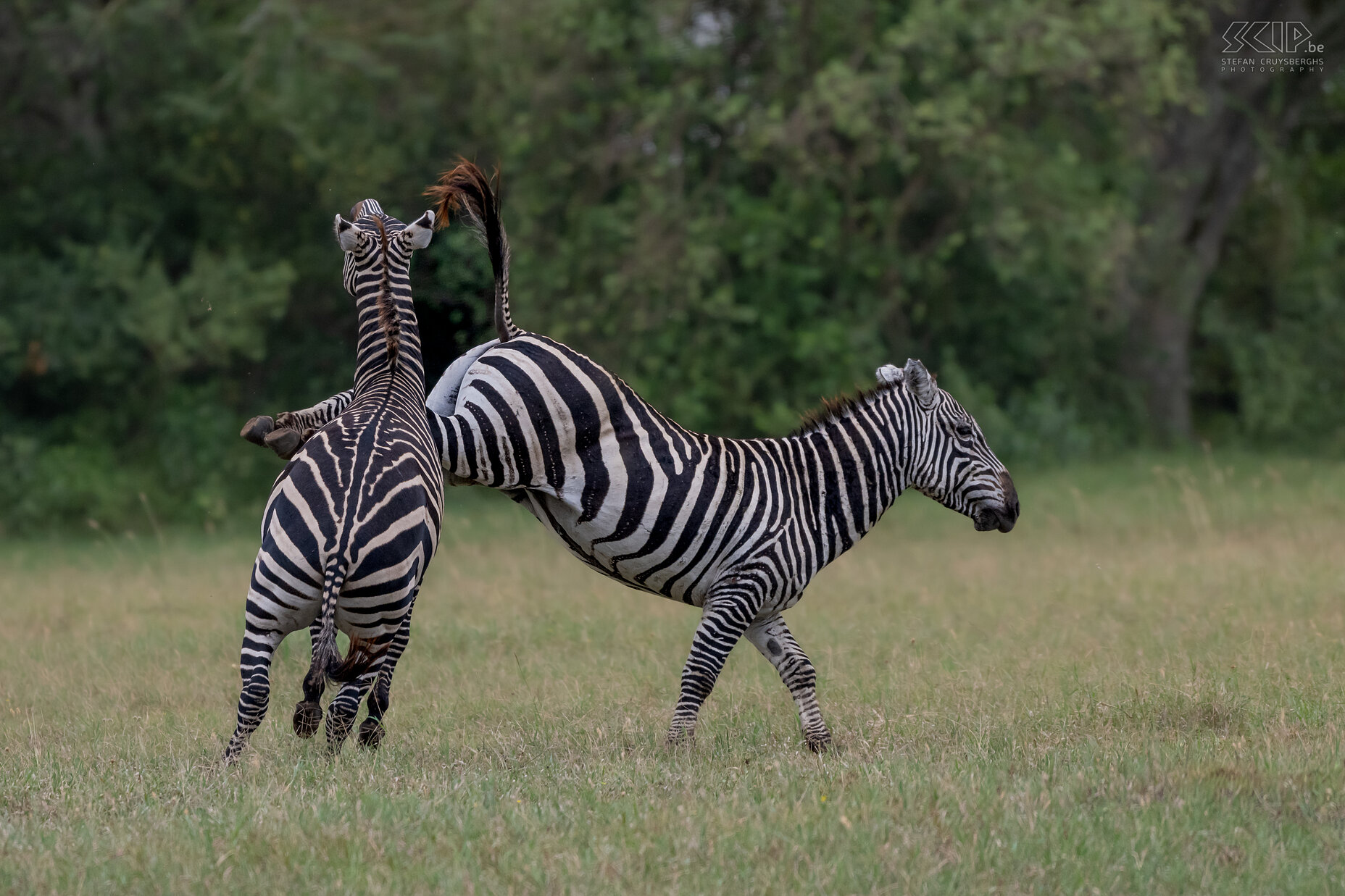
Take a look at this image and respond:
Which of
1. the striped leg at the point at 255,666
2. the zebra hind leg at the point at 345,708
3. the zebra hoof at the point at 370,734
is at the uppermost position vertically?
the striped leg at the point at 255,666

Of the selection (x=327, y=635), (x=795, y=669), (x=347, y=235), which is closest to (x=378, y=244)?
(x=347, y=235)

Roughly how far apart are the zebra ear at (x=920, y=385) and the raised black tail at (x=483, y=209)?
1.82 metres

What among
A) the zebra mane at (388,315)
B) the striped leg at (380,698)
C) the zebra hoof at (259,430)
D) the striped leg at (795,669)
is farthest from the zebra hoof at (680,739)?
the zebra hoof at (259,430)

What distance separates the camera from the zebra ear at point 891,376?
22.0 ft

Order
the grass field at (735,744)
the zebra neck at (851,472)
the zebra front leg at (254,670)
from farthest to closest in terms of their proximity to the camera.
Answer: the zebra neck at (851,472)
the zebra front leg at (254,670)
the grass field at (735,744)

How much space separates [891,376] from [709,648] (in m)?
1.56

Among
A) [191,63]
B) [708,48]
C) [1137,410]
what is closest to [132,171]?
[191,63]

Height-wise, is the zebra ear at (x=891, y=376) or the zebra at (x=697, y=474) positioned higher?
the zebra ear at (x=891, y=376)

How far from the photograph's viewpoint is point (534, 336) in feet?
20.7

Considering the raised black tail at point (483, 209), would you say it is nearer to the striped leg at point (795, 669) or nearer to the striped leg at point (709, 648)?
the striped leg at point (709, 648)

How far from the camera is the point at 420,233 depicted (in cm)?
614

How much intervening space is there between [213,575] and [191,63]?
831cm

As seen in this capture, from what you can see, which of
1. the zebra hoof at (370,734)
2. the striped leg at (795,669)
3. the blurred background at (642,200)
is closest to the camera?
the zebra hoof at (370,734)

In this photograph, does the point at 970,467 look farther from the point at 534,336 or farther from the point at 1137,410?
the point at 1137,410
